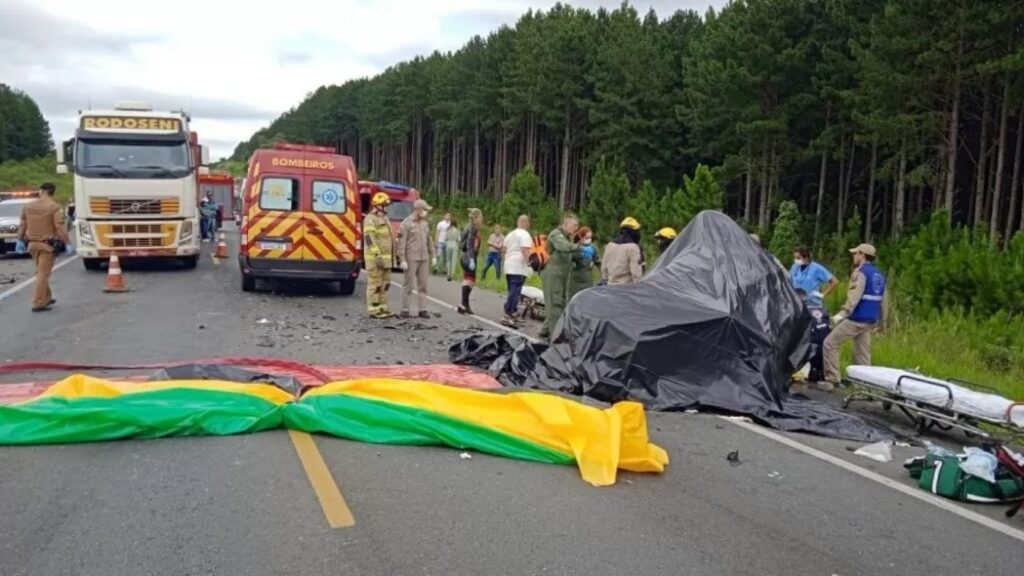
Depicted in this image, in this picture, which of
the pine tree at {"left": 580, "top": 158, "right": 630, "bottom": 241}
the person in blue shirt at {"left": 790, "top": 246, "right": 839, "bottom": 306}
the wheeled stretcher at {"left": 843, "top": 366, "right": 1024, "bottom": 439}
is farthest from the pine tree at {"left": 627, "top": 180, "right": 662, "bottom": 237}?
the wheeled stretcher at {"left": 843, "top": 366, "right": 1024, "bottom": 439}

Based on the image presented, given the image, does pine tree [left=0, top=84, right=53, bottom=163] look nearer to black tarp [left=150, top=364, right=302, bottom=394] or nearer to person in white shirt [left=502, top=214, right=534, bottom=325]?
person in white shirt [left=502, top=214, right=534, bottom=325]

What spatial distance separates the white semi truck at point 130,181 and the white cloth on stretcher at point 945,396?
47.6 feet

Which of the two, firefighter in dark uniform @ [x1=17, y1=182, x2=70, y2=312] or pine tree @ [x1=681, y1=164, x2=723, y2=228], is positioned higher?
pine tree @ [x1=681, y1=164, x2=723, y2=228]

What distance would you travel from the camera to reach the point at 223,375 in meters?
7.14

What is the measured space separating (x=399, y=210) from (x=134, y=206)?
8.15m

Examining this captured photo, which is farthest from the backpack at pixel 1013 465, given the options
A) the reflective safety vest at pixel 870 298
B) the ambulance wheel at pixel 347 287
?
the ambulance wheel at pixel 347 287

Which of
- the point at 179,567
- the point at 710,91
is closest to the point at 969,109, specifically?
the point at 710,91

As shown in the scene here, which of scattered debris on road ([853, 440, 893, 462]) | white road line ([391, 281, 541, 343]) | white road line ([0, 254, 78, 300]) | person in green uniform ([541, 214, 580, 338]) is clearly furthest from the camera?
white road line ([0, 254, 78, 300])

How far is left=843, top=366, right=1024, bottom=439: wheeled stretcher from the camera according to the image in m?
6.59

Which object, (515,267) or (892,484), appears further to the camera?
(515,267)

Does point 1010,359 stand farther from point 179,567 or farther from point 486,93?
point 486,93

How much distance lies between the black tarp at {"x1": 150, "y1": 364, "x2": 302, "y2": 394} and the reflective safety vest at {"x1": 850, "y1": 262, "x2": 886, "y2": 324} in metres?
5.98

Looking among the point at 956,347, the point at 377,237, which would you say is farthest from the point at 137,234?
the point at 956,347

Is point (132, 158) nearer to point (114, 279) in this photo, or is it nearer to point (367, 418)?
point (114, 279)
